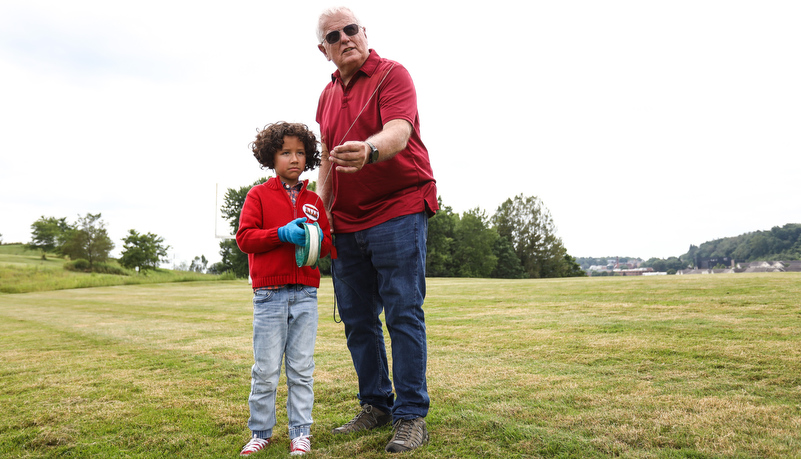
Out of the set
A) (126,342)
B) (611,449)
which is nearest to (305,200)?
(611,449)

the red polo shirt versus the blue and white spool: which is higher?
the red polo shirt

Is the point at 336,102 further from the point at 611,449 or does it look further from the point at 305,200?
the point at 611,449

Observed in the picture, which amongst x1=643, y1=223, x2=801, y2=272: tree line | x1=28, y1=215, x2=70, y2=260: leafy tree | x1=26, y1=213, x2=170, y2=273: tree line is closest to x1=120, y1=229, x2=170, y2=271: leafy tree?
x1=26, y1=213, x2=170, y2=273: tree line

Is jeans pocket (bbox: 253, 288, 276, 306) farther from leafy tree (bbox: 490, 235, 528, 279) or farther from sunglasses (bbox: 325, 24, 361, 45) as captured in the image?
leafy tree (bbox: 490, 235, 528, 279)

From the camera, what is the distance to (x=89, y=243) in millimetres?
50531

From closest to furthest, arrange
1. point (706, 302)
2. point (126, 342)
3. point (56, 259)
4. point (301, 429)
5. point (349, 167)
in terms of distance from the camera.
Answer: point (349, 167)
point (301, 429)
point (126, 342)
point (706, 302)
point (56, 259)

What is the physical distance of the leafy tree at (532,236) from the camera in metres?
60.9

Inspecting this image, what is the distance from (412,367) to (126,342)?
636 centimetres

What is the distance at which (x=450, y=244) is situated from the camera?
62.1 m

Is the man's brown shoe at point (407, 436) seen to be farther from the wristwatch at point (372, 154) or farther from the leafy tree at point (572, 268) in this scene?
the leafy tree at point (572, 268)

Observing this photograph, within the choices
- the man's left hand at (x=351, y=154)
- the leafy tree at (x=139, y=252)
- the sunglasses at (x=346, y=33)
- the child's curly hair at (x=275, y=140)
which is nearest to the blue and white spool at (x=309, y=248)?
the man's left hand at (x=351, y=154)

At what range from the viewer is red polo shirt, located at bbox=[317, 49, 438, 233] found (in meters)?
2.60

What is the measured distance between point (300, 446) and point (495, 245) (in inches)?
2393

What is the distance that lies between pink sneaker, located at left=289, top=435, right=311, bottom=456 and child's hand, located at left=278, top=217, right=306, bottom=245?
1004mm
